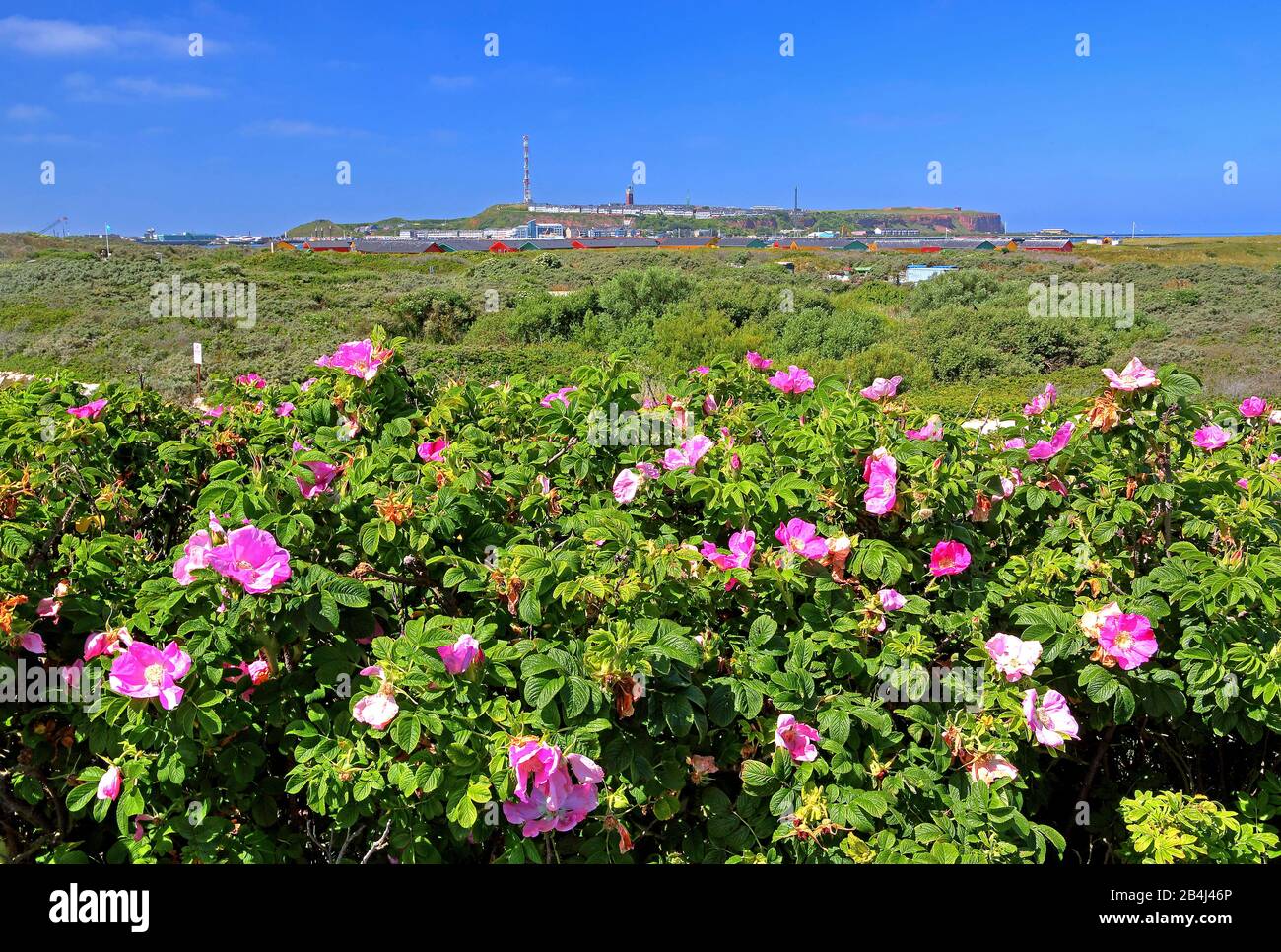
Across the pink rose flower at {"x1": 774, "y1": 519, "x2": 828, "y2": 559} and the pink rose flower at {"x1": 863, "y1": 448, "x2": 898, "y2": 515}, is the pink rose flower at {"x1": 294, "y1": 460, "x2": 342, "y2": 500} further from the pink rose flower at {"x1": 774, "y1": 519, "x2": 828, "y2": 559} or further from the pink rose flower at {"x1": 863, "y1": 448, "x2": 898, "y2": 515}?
the pink rose flower at {"x1": 863, "y1": 448, "x2": 898, "y2": 515}

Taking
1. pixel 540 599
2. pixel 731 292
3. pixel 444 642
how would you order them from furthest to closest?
pixel 731 292
pixel 540 599
pixel 444 642

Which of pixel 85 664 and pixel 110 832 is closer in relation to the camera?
pixel 85 664

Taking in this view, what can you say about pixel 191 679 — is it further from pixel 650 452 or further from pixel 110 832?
pixel 650 452

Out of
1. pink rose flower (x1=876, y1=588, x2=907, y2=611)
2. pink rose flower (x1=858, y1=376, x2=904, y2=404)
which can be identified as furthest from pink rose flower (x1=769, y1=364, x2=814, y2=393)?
pink rose flower (x1=876, y1=588, x2=907, y2=611)
